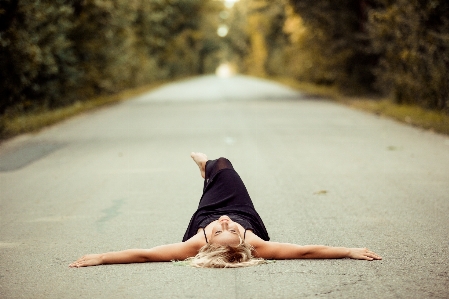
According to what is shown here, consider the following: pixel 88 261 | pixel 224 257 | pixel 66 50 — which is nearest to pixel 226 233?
pixel 224 257

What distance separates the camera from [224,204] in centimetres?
606

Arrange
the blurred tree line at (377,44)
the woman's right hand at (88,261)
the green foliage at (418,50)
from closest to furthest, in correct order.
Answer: the woman's right hand at (88,261) < the green foliage at (418,50) < the blurred tree line at (377,44)

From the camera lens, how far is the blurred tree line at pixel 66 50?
16.3m

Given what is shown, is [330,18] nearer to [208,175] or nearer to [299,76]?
[299,76]

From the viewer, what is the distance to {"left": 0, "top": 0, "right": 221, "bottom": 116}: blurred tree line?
16.3 m

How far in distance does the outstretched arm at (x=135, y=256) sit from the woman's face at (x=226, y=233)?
0.52m

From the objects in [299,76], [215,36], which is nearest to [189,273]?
[299,76]

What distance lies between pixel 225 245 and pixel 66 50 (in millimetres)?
19753

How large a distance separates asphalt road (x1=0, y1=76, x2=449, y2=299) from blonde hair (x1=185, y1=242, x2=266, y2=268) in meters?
0.08

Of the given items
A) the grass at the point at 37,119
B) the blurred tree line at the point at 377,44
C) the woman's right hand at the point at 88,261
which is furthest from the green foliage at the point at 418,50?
the woman's right hand at the point at 88,261

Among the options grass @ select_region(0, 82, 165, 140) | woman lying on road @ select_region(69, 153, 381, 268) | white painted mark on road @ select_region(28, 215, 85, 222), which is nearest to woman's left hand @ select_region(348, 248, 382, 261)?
woman lying on road @ select_region(69, 153, 381, 268)

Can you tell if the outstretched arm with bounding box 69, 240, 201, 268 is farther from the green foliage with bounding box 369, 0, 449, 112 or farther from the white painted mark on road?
the green foliage with bounding box 369, 0, 449, 112

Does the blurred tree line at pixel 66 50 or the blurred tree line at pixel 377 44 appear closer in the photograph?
the blurred tree line at pixel 66 50

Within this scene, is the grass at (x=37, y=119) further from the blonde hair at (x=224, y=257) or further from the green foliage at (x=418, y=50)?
the blonde hair at (x=224, y=257)
